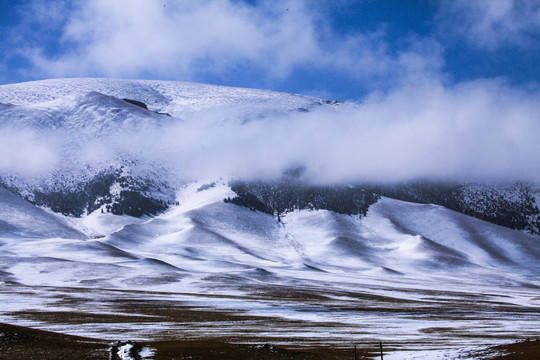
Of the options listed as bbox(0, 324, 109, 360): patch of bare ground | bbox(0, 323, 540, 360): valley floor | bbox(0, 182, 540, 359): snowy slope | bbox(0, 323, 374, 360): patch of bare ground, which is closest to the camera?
bbox(0, 323, 540, 360): valley floor

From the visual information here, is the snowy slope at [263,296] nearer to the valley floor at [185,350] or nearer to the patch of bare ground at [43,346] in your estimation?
the valley floor at [185,350]

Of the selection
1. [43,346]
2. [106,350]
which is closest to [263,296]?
[43,346]

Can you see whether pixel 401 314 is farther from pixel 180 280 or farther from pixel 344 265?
pixel 344 265

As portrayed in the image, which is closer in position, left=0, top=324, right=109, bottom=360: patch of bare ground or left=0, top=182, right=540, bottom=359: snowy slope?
left=0, top=324, right=109, bottom=360: patch of bare ground

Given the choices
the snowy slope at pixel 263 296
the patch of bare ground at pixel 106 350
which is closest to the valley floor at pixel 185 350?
the patch of bare ground at pixel 106 350

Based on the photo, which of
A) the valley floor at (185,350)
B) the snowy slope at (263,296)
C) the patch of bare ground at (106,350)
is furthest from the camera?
the snowy slope at (263,296)

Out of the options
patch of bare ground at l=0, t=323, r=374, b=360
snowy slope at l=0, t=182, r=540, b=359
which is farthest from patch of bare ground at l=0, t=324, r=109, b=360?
snowy slope at l=0, t=182, r=540, b=359

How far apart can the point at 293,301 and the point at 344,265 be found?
101 m

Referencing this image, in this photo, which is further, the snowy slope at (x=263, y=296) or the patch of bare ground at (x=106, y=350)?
the snowy slope at (x=263, y=296)

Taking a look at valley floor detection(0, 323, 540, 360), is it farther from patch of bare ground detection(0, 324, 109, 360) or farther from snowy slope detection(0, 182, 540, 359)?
snowy slope detection(0, 182, 540, 359)

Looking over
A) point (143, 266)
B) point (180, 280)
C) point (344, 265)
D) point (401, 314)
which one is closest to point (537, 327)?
point (401, 314)

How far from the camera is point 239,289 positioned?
400 ft

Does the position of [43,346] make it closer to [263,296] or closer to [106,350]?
[106,350]

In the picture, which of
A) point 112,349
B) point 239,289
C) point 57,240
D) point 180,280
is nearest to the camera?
point 112,349
